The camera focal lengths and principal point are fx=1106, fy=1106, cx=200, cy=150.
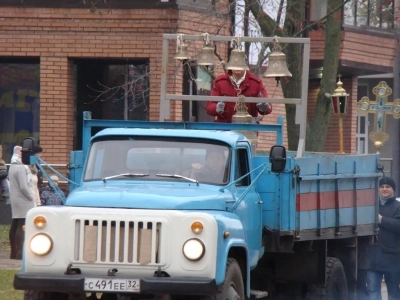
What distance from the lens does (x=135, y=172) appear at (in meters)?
9.72

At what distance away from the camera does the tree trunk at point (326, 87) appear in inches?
703

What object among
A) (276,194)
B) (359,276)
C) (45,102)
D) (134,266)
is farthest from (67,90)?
(134,266)

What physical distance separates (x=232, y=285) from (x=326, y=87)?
926 cm

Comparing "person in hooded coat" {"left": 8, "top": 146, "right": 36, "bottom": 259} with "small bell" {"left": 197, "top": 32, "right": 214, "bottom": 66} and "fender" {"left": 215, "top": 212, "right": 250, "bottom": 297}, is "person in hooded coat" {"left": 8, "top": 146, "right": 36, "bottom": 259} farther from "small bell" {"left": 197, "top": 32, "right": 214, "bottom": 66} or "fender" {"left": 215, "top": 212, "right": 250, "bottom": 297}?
"fender" {"left": 215, "top": 212, "right": 250, "bottom": 297}

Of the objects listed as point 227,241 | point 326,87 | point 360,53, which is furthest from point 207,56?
point 360,53

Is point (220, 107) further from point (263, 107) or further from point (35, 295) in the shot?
point (35, 295)

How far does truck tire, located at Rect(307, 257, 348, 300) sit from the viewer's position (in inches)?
472

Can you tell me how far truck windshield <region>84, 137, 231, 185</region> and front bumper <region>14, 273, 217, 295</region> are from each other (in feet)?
4.33

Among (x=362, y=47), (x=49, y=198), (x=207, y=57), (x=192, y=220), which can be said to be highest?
(x=362, y=47)

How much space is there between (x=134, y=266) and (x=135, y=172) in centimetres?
128

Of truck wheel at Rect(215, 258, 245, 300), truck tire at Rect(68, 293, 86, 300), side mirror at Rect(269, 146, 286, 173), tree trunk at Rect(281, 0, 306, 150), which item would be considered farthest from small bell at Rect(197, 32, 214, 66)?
tree trunk at Rect(281, 0, 306, 150)

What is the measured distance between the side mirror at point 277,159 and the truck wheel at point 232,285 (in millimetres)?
915

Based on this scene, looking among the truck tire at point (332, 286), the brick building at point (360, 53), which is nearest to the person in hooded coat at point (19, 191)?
the truck tire at point (332, 286)

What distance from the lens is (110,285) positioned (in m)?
8.60
